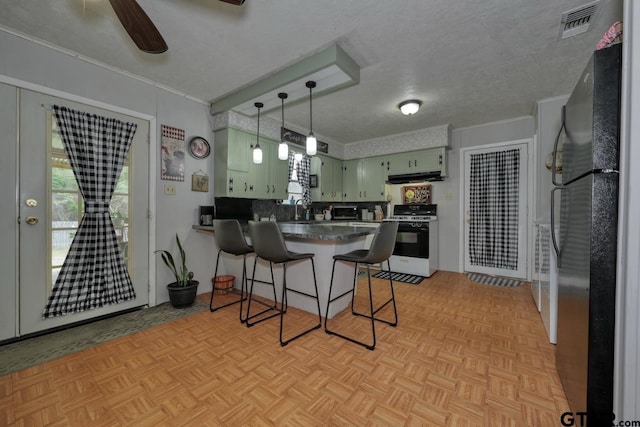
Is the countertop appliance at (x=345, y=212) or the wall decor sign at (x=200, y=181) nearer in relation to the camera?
the wall decor sign at (x=200, y=181)

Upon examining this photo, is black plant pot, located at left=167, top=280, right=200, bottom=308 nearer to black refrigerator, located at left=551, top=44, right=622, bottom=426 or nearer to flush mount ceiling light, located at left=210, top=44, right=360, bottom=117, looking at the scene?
flush mount ceiling light, located at left=210, top=44, right=360, bottom=117

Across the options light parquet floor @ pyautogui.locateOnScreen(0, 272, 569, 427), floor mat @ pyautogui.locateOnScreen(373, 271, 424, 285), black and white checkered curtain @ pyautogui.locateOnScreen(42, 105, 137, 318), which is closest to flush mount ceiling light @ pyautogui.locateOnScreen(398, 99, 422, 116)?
floor mat @ pyautogui.locateOnScreen(373, 271, 424, 285)

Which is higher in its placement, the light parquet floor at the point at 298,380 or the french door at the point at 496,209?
the french door at the point at 496,209

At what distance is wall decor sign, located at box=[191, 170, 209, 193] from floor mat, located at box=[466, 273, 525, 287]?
4.16 metres

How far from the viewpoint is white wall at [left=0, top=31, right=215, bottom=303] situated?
2.13 m

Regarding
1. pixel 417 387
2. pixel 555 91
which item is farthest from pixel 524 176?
pixel 417 387

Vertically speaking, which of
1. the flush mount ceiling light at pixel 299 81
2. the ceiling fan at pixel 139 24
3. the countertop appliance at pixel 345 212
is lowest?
the countertop appliance at pixel 345 212

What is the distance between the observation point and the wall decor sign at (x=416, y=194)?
186 inches

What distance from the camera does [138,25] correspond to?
4.54ft

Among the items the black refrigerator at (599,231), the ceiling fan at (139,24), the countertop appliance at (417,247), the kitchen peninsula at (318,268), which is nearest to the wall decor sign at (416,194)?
the countertop appliance at (417,247)

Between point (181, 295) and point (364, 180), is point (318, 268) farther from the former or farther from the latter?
point (364, 180)

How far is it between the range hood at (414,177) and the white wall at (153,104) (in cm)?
321

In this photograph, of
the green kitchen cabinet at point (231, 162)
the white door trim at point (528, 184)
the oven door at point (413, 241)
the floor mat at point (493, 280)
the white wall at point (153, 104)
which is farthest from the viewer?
the oven door at point (413, 241)

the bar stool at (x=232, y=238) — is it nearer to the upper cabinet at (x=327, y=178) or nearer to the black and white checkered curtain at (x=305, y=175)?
the black and white checkered curtain at (x=305, y=175)
